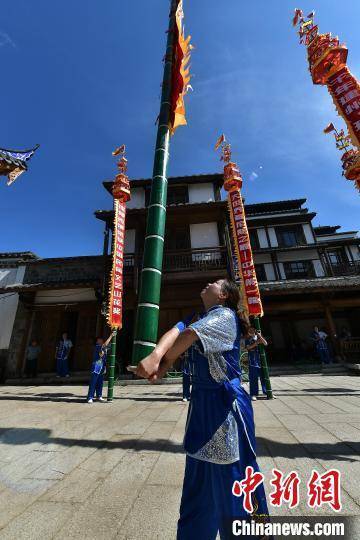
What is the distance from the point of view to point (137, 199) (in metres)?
14.9

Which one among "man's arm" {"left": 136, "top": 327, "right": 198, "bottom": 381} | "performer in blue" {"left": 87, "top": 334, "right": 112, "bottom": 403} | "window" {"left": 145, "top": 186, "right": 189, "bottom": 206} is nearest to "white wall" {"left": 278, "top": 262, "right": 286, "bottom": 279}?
"window" {"left": 145, "top": 186, "right": 189, "bottom": 206}

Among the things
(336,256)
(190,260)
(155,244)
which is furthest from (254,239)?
(155,244)

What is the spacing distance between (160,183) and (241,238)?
488cm

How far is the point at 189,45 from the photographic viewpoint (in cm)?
313

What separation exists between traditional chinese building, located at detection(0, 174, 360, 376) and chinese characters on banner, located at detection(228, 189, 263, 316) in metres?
4.60

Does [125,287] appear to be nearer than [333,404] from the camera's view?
No

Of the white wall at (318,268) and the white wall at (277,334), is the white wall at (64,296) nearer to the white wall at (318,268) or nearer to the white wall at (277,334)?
the white wall at (277,334)

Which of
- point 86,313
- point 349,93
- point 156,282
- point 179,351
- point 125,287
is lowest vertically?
point 179,351

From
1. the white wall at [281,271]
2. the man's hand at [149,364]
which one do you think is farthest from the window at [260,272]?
the man's hand at [149,364]

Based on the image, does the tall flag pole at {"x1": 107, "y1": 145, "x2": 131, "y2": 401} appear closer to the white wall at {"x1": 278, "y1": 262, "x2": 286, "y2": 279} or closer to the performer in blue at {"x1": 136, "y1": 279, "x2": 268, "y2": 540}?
the performer in blue at {"x1": 136, "y1": 279, "x2": 268, "y2": 540}

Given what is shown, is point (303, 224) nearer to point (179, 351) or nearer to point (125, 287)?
point (125, 287)

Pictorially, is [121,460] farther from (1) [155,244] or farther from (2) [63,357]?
(2) [63,357]

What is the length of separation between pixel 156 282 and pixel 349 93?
269 inches

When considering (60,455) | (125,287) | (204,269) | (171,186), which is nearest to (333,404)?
(60,455)
